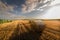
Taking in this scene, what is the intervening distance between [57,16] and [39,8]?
1.11ft

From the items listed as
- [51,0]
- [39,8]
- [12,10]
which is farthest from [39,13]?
[12,10]

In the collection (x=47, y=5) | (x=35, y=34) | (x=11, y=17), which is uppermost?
(x=47, y=5)

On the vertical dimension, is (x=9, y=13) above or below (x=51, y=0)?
below

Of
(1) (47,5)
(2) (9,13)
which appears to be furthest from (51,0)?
(2) (9,13)

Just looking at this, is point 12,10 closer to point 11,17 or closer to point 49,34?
point 11,17

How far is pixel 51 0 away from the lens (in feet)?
8.75

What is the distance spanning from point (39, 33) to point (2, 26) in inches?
25.5

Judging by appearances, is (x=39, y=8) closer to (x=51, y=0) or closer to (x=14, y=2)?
(x=51, y=0)

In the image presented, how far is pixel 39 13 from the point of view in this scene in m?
2.70

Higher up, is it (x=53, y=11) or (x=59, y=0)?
(x=59, y=0)

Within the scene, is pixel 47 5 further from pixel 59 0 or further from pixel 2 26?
pixel 2 26

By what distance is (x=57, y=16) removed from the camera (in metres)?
2.61

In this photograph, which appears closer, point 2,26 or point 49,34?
point 49,34

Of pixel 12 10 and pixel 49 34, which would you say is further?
pixel 12 10
